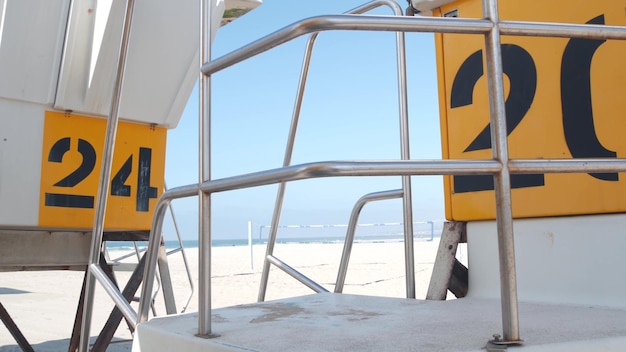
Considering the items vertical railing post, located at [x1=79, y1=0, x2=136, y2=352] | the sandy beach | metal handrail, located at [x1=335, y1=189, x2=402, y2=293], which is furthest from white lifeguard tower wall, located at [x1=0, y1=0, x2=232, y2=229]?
the sandy beach

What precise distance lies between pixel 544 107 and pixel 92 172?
89.5 inches

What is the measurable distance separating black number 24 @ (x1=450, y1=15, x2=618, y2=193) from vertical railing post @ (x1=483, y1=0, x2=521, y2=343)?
846 mm

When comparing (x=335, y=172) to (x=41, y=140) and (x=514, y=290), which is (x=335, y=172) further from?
(x=41, y=140)

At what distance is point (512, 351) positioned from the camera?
119cm

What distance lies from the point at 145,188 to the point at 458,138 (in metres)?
1.89

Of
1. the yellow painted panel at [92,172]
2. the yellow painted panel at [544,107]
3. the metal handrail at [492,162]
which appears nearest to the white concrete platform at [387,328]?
the metal handrail at [492,162]

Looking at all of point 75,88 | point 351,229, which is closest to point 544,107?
point 351,229

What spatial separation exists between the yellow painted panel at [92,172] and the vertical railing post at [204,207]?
70.3 inches

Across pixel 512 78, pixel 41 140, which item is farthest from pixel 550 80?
pixel 41 140

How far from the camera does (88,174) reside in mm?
3207

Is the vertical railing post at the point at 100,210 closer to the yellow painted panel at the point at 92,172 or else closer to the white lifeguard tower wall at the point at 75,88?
the white lifeguard tower wall at the point at 75,88

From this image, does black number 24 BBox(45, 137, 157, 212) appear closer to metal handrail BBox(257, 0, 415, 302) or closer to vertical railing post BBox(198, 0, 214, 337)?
metal handrail BBox(257, 0, 415, 302)

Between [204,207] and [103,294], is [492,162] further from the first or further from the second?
[103,294]

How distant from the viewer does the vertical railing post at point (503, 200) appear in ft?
3.99
